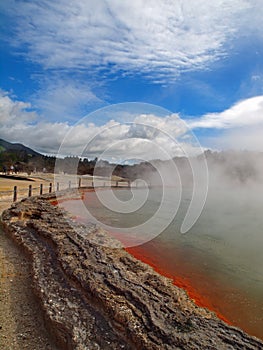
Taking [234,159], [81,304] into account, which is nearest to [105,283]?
[81,304]

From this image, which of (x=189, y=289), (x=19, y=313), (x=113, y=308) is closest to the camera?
(x=113, y=308)

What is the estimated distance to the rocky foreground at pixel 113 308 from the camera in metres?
2.94

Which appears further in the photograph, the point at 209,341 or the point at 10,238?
the point at 10,238

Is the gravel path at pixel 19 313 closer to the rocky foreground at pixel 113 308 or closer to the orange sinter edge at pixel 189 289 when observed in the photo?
the rocky foreground at pixel 113 308

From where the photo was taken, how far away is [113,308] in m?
3.44

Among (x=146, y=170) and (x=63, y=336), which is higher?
(x=146, y=170)

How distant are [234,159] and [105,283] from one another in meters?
44.8

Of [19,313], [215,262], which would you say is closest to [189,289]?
[215,262]

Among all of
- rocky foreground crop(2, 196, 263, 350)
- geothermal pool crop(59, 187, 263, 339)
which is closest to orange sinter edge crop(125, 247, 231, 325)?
geothermal pool crop(59, 187, 263, 339)

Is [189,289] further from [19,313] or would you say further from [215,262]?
[19,313]

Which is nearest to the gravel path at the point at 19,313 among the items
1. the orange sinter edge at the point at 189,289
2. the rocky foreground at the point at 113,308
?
the rocky foreground at the point at 113,308

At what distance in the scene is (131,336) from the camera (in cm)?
299

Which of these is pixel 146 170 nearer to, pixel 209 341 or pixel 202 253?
pixel 202 253

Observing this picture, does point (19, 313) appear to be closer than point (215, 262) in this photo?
Yes
